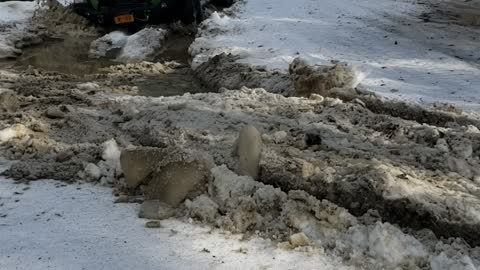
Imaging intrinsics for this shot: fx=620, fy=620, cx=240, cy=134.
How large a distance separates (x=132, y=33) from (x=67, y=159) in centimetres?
842

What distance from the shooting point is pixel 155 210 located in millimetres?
4621

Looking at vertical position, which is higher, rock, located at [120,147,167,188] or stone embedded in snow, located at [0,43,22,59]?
rock, located at [120,147,167,188]

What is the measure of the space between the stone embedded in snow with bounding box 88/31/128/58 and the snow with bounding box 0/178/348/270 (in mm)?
7973

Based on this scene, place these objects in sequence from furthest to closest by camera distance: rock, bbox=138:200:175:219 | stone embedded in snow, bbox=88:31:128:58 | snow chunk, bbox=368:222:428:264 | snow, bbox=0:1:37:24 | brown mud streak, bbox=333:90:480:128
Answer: snow, bbox=0:1:37:24 → stone embedded in snow, bbox=88:31:128:58 → brown mud streak, bbox=333:90:480:128 → rock, bbox=138:200:175:219 → snow chunk, bbox=368:222:428:264

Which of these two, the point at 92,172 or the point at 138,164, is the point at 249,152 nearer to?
the point at 138,164

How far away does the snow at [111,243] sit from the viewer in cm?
396

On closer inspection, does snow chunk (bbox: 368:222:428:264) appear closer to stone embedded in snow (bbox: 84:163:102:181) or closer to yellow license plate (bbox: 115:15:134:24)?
stone embedded in snow (bbox: 84:163:102:181)

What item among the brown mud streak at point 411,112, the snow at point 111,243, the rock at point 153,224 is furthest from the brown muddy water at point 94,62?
the rock at point 153,224

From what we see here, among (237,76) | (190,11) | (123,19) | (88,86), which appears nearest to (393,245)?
(237,76)

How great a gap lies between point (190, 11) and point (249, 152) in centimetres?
970

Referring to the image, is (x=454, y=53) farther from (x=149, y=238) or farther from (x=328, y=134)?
(x=149, y=238)

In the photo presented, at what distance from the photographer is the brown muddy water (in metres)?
9.68

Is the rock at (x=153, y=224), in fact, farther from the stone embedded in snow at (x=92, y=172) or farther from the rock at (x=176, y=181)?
the stone embedded in snow at (x=92, y=172)

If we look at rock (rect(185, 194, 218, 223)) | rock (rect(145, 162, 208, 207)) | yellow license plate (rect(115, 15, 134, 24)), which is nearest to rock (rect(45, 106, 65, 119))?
rock (rect(145, 162, 208, 207))
